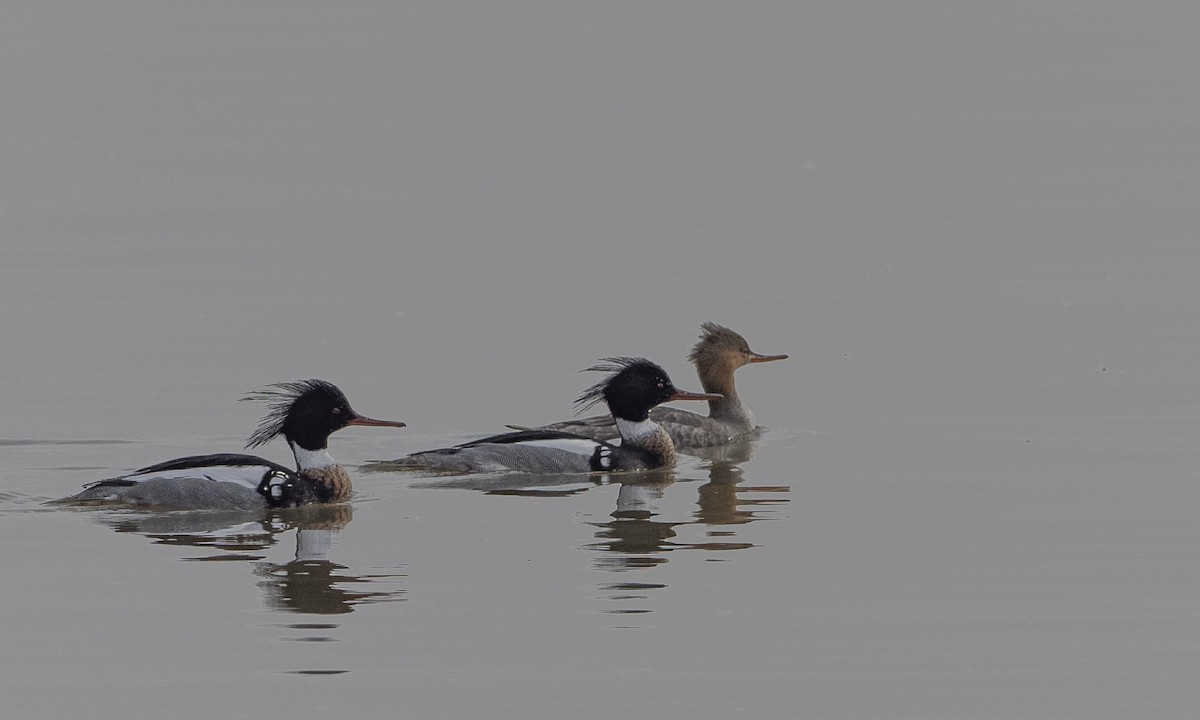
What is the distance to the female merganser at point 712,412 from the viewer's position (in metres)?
17.3

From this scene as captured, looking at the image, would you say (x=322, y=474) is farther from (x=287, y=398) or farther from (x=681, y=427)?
(x=681, y=427)

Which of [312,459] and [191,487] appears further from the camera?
[312,459]

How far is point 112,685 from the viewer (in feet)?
30.3

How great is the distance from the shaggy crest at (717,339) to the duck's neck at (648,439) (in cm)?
240

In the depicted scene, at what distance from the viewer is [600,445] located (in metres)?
16.0

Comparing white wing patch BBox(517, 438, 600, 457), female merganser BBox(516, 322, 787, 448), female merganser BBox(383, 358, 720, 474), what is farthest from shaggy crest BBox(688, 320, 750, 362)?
white wing patch BBox(517, 438, 600, 457)

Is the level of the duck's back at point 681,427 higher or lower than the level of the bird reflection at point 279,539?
higher

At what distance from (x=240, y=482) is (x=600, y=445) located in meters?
3.45

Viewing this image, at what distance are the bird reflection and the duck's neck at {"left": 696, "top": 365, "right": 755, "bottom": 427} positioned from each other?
5225 millimetres

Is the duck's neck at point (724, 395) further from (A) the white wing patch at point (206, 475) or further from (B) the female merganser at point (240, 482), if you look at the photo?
(A) the white wing patch at point (206, 475)

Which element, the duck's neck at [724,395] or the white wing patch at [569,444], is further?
the duck's neck at [724,395]

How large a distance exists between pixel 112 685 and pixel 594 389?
8.02m

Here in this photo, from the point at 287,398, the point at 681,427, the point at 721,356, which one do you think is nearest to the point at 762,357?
the point at 721,356

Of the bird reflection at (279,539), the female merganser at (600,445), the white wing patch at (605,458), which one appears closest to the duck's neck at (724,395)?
the female merganser at (600,445)
